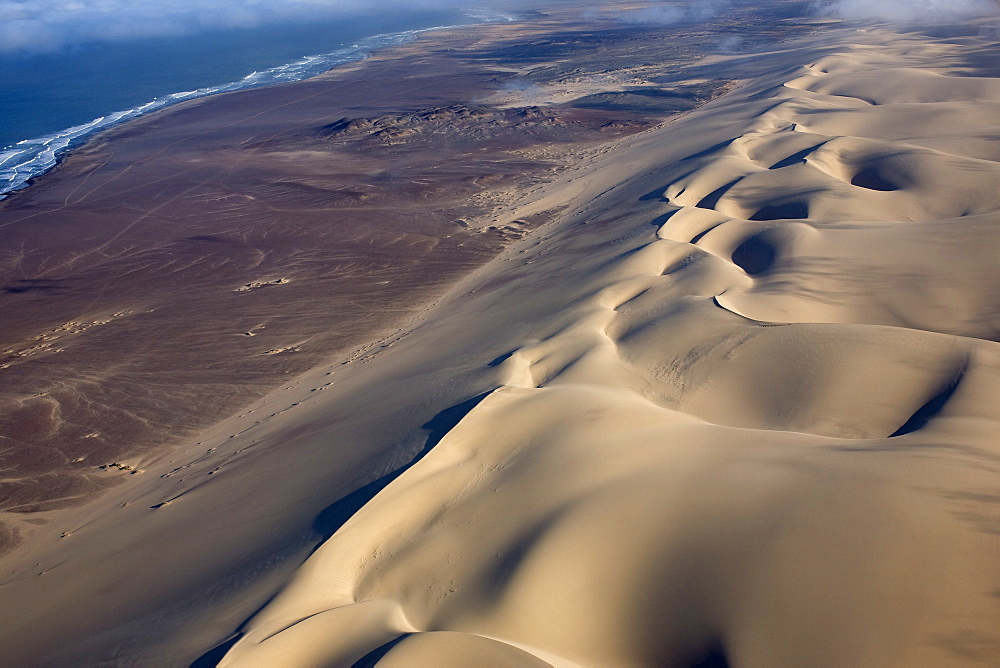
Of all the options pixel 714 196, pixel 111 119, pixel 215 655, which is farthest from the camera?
Result: pixel 111 119

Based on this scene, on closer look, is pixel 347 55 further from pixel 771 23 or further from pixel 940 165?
pixel 940 165

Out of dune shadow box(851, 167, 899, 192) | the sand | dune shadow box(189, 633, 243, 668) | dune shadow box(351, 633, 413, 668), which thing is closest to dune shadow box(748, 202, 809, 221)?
the sand

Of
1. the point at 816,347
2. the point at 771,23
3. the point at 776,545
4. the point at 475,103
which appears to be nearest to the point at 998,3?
the point at 771,23

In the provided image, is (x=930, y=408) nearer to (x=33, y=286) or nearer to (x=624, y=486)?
(x=624, y=486)

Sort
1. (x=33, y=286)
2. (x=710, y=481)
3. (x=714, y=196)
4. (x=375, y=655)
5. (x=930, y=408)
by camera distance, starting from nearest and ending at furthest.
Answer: (x=375, y=655) < (x=710, y=481) < (x=930, y=408) < (x=714, y=196) < (x=33, y=286)

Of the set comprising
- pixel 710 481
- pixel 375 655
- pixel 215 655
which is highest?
pixel 710 481

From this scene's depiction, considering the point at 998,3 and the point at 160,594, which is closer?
the point at 160,594

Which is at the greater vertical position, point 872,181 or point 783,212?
point 872,181

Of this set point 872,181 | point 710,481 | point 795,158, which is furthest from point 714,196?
point 710,481
